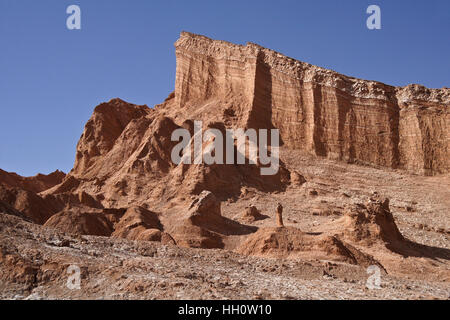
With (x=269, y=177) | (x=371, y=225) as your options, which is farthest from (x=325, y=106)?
(x=371, y=225)

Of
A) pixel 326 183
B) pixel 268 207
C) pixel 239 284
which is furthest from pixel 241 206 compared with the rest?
pixel 239 284

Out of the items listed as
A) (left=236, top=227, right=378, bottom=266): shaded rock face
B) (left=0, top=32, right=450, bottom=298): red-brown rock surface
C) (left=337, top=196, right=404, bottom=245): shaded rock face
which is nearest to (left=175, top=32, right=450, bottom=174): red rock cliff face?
(left=0, top=32, right=450, bottom=298): red-brown rock surface

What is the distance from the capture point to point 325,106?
5519cm

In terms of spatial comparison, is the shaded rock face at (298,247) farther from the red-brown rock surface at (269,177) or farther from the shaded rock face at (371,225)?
the shaded rock face at (371,225)

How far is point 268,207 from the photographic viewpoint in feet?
132

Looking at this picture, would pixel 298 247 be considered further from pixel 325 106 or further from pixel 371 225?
pixel 325 106

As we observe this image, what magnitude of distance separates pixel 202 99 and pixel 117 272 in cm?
4474

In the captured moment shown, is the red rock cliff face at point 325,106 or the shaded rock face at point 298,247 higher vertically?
the red rock cliff face at point 325,106

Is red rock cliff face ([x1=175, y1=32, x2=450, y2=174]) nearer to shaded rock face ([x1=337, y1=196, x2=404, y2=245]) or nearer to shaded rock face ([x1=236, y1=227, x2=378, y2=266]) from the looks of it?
shaded rock face ([x1=337, y1=196, x2=404, y2=245])

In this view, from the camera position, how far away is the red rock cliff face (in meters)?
53.7

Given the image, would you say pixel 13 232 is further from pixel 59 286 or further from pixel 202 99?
pixel 202 99

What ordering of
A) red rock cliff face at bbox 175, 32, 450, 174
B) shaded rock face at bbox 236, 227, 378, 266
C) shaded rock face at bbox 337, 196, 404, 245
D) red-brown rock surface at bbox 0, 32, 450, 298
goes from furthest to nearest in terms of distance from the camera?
red rock cliff face at bbox 175, 32, 450, 174
shaded rock face at bbox 337, 196, 404, 245
red-brown rock surface at bbox 0, 32, 450, 298
shaded rock face at bbox 236, 227, 378, 266

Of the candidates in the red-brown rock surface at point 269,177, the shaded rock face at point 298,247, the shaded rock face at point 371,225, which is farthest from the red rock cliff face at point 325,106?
the shaded rock face at point 298,247

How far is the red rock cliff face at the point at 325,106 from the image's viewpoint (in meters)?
53.7
